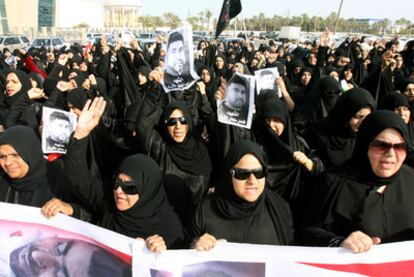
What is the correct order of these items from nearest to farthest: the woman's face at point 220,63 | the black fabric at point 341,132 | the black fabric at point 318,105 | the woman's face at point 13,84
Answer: the black fabric at point 341,132 → the black fabric at point 318,105 → the woman's face at point 13,84 → the woman's face at point 220,63

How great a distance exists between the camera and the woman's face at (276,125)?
3154mm

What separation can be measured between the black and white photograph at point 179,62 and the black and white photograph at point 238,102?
1.53 feet

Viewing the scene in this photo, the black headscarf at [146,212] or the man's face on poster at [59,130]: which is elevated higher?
the man's face on poster at [59,130]

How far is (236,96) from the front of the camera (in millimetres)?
3107

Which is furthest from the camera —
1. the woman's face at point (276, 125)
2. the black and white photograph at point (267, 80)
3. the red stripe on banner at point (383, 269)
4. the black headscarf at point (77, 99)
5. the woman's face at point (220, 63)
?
the woman's face at point (220, 63)

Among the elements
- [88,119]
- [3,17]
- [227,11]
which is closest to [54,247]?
[88,119]

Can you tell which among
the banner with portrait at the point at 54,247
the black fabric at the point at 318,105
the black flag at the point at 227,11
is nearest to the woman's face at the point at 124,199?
the banner with portrait at the point at 54,247

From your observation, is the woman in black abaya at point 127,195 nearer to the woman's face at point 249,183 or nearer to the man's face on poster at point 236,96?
the woman's face at point 249,183

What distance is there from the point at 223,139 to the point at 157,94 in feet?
3.06

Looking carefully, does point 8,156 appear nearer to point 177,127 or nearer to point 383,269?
point 177,127

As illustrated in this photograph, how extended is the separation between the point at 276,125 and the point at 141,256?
5.45ft

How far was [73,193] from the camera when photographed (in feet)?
8.32

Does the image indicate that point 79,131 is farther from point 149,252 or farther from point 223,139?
point 223,139

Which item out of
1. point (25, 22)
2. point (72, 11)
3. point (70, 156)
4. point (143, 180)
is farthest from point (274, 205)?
point (72, 11)
